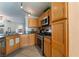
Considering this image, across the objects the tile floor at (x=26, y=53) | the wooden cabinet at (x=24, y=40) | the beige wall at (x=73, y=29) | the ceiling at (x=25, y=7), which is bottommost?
the tile floor at (x=26, y=53)

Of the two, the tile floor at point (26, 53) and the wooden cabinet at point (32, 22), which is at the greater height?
the wooden cabinet at point (32, 22)

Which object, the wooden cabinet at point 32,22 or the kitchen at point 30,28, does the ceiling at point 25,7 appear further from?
the wooden cabinet at point 32,22

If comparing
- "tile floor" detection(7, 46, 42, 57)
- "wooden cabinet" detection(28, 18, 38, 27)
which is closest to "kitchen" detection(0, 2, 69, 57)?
"wooden cabinet" detection(28, 18, 38, 27)

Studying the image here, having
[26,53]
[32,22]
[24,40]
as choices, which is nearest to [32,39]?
[24,40]

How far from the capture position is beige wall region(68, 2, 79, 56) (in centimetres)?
156

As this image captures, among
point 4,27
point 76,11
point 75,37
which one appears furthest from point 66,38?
point 4,27

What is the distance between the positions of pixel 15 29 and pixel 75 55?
787cm

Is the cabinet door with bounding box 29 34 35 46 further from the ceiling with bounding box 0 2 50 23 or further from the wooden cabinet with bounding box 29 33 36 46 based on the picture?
the ceiling with bounding box 0 2 50 23

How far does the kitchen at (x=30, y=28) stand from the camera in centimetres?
321

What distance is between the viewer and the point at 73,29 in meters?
1.62

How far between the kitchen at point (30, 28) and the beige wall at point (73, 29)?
75mm

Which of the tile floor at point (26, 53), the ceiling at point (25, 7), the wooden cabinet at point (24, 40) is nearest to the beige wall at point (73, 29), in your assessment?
the ceiling at point (25, 7)

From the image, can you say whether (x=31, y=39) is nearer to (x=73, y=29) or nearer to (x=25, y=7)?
(x=25, y=7)

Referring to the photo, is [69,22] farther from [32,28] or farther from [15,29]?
[15,29]
